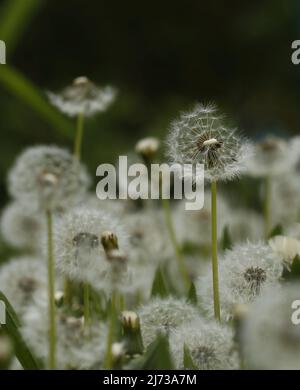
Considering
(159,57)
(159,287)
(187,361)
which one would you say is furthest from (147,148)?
(159,57)

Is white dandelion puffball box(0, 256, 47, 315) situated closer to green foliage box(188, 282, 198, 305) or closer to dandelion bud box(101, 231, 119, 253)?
green foliage box(188, 282, 198, 305)

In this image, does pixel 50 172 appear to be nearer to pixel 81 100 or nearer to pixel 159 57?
pixel 81 100

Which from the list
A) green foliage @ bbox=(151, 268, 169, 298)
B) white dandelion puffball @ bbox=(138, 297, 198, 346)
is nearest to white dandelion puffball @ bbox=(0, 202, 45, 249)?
green foliage @ bbox=(151, 268, 169, 298)

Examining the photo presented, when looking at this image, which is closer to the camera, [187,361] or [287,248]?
[187,361]

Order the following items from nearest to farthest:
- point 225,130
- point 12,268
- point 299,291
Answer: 1. point 299,291
2. point 225,130
3. point 12,268

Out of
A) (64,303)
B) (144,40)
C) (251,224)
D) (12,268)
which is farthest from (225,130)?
(144,40)
